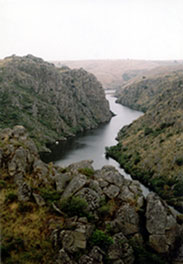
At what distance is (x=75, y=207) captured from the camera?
27578 millimetres

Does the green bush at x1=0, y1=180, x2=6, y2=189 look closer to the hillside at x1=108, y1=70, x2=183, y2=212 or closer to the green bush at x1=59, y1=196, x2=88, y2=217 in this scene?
the green bush at x1=59, y1=196, x2=88, y2=217

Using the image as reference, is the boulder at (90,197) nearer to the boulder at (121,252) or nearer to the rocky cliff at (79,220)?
the rocky cliff at (79,220)

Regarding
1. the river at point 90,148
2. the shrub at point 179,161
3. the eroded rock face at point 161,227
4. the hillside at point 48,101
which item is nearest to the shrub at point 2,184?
the eroded rock face at point 161,227

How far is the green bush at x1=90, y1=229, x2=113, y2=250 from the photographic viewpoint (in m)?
26.0

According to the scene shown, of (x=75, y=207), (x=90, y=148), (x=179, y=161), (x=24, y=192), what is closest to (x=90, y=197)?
(x=75, y=207)

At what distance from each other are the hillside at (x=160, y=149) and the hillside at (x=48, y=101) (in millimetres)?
33551

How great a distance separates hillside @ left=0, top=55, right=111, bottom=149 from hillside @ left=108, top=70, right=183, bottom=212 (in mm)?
33551

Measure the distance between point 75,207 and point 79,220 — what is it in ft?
4.55

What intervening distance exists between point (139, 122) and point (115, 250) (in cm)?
8316

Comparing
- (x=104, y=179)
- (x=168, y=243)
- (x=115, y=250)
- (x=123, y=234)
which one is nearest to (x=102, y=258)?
(x=115, y=250)

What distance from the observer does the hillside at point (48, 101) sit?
109250mm

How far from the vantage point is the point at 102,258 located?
25594mm

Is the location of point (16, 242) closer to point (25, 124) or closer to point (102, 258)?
point (102, 258)

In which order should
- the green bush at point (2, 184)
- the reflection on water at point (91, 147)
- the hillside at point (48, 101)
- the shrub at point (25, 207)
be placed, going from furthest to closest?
the hillside at point (48, 101) → the reflection on water at point (91, 147) → the green bush at point (2, 184) → the shrub at point (25, 207)
